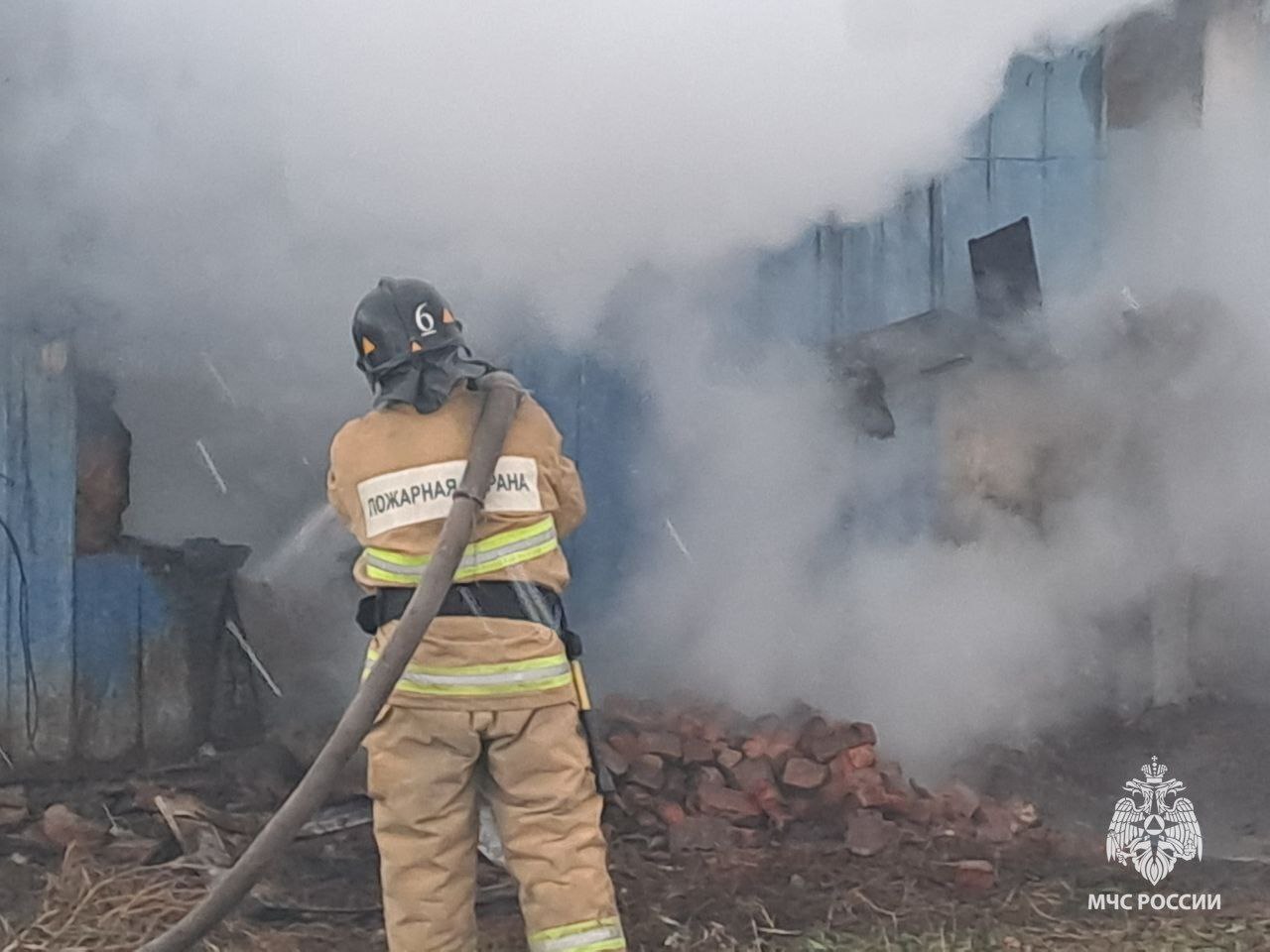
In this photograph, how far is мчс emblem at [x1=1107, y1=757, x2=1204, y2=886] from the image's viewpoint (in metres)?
3.93

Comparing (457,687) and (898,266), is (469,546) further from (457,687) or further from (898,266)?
(898,266)

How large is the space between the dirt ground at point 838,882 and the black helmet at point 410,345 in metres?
1.09

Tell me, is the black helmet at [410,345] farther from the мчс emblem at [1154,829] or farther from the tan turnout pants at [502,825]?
the мчс emblem at [1154,829]

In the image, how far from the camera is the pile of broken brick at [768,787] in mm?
3928

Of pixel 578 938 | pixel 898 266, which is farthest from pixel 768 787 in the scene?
pixel 898 266

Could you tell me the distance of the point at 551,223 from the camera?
12.6 feet

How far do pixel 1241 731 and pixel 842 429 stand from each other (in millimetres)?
1202

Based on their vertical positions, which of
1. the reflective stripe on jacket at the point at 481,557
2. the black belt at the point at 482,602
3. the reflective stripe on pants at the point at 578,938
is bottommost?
the reflective stripe on pants at the point at 578,938

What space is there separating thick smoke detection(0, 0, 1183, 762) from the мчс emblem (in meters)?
0.32

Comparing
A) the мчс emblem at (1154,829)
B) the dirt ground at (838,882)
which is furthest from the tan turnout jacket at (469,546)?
the мчс emblem at (1154,829)

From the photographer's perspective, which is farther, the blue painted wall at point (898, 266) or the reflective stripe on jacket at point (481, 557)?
the blue painted wall at point (898, 266)

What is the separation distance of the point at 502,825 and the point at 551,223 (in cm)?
137

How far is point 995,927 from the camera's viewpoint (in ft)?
12.8

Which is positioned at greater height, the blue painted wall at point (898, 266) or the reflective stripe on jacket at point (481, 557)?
the blue painted wall at point (898, 266)
